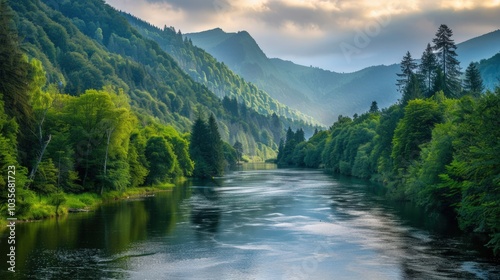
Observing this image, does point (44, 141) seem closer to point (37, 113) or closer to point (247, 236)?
point (37, 113)

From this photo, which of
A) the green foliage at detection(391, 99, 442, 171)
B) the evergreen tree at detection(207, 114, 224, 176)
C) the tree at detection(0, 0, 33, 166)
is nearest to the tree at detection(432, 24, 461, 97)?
the green foliage at detection(391, 99, 442, 171)

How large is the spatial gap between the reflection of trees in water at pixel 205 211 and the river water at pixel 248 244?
215 mm

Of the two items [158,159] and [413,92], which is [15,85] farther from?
[413,92]

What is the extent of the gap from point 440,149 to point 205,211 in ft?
102

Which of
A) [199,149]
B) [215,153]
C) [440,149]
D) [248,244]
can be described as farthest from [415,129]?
[215,153]

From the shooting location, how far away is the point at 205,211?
230 ft

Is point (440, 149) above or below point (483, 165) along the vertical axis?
above

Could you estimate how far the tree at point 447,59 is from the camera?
121250mm

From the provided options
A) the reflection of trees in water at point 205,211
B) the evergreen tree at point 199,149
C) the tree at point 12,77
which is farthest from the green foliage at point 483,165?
the evergreen tree at point 199,149

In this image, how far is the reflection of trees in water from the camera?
2275 inches

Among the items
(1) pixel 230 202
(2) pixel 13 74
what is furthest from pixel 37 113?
(1) pixel 230 202

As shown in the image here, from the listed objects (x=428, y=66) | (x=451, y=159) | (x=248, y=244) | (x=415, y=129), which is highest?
(x=428, y=66)

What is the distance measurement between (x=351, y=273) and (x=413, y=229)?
64.7ft

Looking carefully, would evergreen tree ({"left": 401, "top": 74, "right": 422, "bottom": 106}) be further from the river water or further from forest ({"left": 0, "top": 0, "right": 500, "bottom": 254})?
the river water
